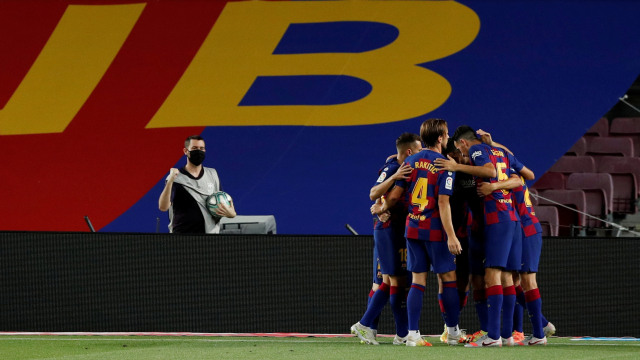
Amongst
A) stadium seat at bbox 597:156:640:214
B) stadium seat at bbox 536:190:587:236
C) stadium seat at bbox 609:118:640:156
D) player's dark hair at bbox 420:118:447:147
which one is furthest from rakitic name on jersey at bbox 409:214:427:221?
stadium seat at bbox 609:118:640:156

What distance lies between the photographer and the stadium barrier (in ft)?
28.5

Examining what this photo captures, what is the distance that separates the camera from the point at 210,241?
877 cm

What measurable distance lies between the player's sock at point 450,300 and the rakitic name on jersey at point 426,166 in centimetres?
84

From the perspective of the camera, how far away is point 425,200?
6.94 m

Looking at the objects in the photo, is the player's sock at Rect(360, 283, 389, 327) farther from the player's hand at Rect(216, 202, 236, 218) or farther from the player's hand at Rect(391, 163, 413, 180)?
the player's hand at Rect(216, 202, 236, 218)

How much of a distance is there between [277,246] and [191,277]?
2.80 ft

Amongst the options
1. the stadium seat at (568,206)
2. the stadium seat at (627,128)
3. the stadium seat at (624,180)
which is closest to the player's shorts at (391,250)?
the stadium seat at (568,206)

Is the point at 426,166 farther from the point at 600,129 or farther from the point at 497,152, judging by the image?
the point at 600,129

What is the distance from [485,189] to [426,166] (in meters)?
0.47

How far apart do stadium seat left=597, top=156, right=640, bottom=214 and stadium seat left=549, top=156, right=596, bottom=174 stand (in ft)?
0.62

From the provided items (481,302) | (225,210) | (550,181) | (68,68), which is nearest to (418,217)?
(481,302)

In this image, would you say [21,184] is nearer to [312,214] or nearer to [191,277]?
[312,214]

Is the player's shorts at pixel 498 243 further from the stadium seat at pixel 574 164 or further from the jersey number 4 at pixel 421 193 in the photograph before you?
the stadium seat at pixel 574 164

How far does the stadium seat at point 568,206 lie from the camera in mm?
12305
